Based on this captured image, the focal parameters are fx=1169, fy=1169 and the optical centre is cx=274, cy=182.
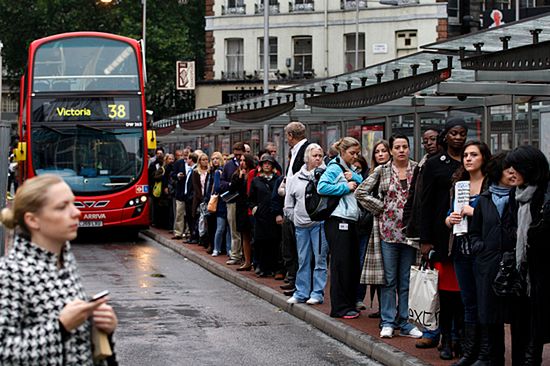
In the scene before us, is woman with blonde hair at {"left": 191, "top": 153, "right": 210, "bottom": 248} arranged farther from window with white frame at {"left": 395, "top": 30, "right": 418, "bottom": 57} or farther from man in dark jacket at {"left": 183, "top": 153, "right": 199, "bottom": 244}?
window with white frame at {"left": 395, "top": 30, "right": 418, "bottom": 57}

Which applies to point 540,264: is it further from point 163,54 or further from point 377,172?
point 163,54

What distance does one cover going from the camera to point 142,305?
575 inches

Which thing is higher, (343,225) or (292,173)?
(292,173)

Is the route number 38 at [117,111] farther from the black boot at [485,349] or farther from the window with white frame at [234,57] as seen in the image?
the window with white frame at [234,57]

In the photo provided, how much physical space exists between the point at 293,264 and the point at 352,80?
433 centimetres

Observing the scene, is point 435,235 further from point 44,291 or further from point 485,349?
point 44,291

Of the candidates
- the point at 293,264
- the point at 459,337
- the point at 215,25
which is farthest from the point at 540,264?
the point at 215,25

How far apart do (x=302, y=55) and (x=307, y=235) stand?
152 ft

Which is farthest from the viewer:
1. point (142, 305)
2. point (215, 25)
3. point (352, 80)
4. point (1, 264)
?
point (215, 25)

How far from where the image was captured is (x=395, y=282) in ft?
36.6

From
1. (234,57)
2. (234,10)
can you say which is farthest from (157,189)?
(234,10)

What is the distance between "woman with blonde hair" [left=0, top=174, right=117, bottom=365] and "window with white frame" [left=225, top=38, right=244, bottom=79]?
5717cm

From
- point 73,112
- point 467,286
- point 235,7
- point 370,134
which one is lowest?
point 467,286

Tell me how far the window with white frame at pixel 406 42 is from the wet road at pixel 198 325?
120 ft
